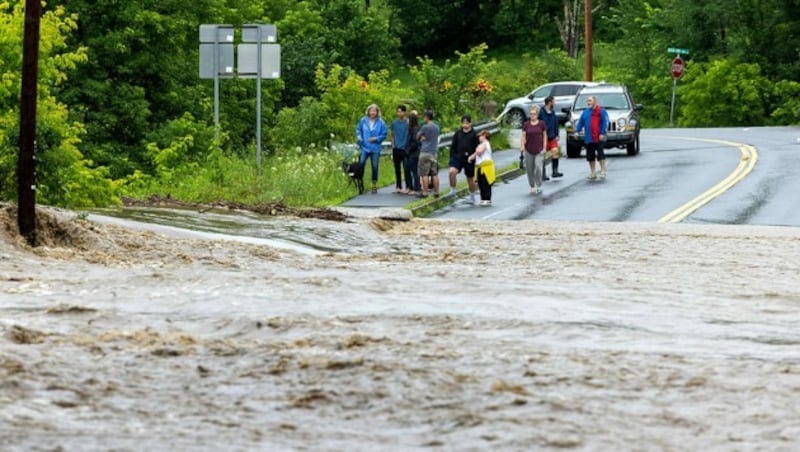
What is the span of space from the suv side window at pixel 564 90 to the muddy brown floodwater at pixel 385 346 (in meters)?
37.5

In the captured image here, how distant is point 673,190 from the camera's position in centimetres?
3369

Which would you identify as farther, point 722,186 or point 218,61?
point 722,186

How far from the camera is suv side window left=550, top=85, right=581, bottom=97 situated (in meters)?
60.2

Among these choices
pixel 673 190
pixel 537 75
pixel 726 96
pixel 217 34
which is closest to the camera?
pixel 217 34

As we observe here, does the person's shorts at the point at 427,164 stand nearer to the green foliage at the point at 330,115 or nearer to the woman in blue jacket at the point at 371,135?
the woman in blue jacket at the point at 371,135

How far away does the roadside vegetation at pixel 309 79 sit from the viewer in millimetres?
28250

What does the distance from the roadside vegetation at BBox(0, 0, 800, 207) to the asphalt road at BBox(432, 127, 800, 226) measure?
3391 millimetres

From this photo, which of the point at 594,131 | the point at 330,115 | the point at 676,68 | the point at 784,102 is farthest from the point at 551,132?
the point at 784,102

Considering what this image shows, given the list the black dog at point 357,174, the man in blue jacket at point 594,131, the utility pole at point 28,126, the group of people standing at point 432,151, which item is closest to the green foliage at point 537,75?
the man in blue jacket at point 594,131

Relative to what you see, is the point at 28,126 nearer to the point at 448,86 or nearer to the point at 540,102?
the point at 448,86

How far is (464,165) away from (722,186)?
5762 millimetres

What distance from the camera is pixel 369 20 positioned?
75.0 metres

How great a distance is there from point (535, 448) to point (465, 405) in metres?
1.28

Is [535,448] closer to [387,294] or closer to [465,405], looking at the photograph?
[465,405]
